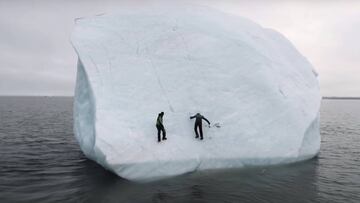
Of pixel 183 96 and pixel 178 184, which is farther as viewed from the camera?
pixel 183 96

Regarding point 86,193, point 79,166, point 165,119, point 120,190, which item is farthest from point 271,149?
point 79,166

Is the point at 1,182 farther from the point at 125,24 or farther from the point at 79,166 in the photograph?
the point at 125,24

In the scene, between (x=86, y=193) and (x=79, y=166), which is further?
(x=79, y=166)

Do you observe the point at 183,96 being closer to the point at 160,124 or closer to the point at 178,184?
the point at 160,124

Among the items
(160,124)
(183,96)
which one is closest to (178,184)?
(160,124)

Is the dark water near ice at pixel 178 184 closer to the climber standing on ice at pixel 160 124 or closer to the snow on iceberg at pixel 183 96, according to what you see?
the snow on iceberg at pixel 183 96

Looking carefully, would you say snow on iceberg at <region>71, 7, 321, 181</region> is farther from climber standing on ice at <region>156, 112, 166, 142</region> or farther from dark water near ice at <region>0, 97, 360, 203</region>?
dark water near ice at <region>0, 97, 360, 203</region>

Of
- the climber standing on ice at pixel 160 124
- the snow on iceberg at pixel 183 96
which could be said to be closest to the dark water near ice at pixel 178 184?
the snow on iceberg at pixel 183 96

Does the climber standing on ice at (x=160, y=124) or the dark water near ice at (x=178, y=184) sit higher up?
the climber standing on ice at (x=160, y=124)
